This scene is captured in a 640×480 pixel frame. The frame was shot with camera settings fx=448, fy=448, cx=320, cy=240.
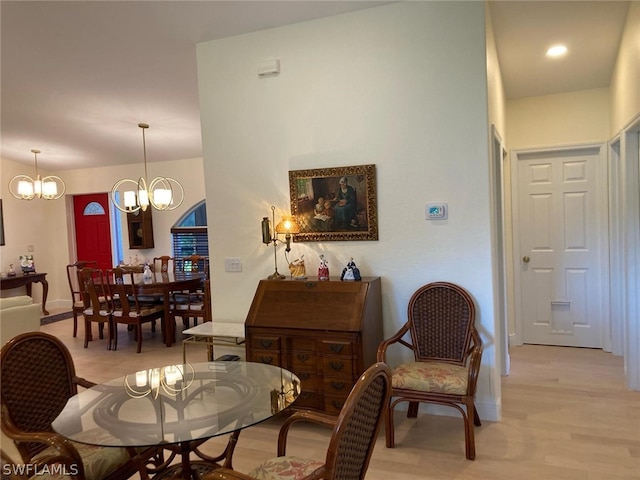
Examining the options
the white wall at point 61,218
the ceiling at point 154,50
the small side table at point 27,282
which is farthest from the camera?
the white wall at point 61,218

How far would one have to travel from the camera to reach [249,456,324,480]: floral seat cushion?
173 centimetres

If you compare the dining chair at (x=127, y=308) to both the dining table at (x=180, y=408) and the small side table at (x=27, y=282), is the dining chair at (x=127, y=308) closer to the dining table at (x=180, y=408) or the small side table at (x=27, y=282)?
the small side table at (x=27, y=282)

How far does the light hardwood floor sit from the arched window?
3833mm

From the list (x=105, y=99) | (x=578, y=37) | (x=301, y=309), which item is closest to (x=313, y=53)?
(x=301, y=309)

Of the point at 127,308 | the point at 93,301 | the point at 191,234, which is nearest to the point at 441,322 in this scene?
the point at 127,308

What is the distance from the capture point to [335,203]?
337 cm

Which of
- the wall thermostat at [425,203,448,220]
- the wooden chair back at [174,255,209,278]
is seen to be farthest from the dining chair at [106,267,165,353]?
the wall thermostat at [425,203,448,220]

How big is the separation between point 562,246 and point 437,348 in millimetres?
2390

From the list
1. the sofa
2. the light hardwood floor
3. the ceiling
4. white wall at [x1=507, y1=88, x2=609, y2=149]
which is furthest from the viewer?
white wall at [x1=507, y1=88, x2=609, y2=149]

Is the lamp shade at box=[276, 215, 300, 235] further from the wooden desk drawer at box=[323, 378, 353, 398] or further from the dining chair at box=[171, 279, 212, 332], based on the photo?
the dining chair at box=[171, 279, 212, 332]

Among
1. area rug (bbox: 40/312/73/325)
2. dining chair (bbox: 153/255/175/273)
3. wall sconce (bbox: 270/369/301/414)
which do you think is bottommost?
area rug (bbox: 40/312/73/325)

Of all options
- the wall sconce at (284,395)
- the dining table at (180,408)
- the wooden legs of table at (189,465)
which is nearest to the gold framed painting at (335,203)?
the dining table at (180,408)

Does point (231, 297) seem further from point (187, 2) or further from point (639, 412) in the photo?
point (639, 412)

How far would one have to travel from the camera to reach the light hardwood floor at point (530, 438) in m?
2.44
